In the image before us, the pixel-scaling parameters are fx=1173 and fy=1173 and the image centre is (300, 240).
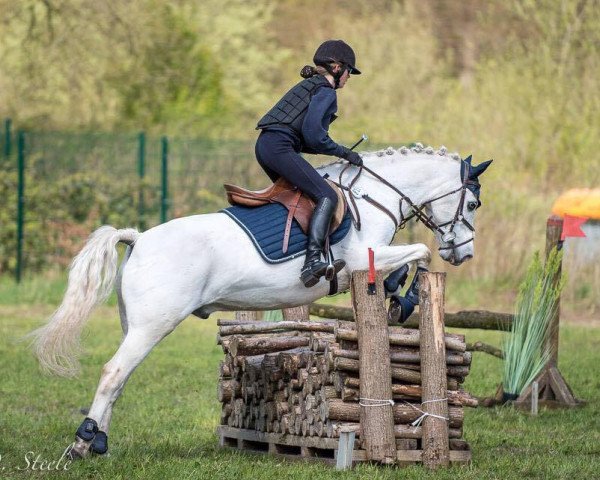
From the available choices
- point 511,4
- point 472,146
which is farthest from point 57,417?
point 511,4

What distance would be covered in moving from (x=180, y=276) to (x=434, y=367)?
1640mm

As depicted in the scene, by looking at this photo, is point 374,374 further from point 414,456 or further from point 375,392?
point 414,456

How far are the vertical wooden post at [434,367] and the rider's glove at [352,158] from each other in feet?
3.67

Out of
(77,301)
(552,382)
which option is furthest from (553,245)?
(77,301)

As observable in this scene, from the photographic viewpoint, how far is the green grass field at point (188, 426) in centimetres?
691

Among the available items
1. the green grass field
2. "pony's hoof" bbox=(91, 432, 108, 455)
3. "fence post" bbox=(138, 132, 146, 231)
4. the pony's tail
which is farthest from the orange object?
"pony's hoof" bbox=(91, 432, 108, 455)

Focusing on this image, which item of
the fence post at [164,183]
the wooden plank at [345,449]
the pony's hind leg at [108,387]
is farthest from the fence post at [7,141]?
the wooden plank at [345,449]

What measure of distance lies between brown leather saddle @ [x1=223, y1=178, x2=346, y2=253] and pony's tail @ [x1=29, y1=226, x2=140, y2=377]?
0.71 metres

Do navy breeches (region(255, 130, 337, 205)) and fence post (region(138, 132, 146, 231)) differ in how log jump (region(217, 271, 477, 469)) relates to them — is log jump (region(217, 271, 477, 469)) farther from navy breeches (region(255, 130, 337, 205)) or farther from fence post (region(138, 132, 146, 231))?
fence post (region(138, 132, 146, 231))

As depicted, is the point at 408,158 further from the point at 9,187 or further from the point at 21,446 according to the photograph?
the point at 9,187

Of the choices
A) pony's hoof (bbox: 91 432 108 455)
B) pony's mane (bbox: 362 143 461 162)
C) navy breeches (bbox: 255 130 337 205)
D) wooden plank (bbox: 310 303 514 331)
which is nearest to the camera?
pony's hoof (bbox: 91 432 108 455)

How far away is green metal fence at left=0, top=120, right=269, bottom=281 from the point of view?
18281 mm

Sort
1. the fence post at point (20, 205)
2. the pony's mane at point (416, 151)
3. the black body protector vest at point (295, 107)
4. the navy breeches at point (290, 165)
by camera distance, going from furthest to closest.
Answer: the fence post at point (20, 205) → the pony's mane at point (416, 151) → the black body protector vest at point (295, 107) → the navy breeches at point (290, 165)

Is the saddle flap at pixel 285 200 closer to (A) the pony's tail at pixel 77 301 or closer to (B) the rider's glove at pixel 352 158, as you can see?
(B) the rider's glove at pixel 352 158
